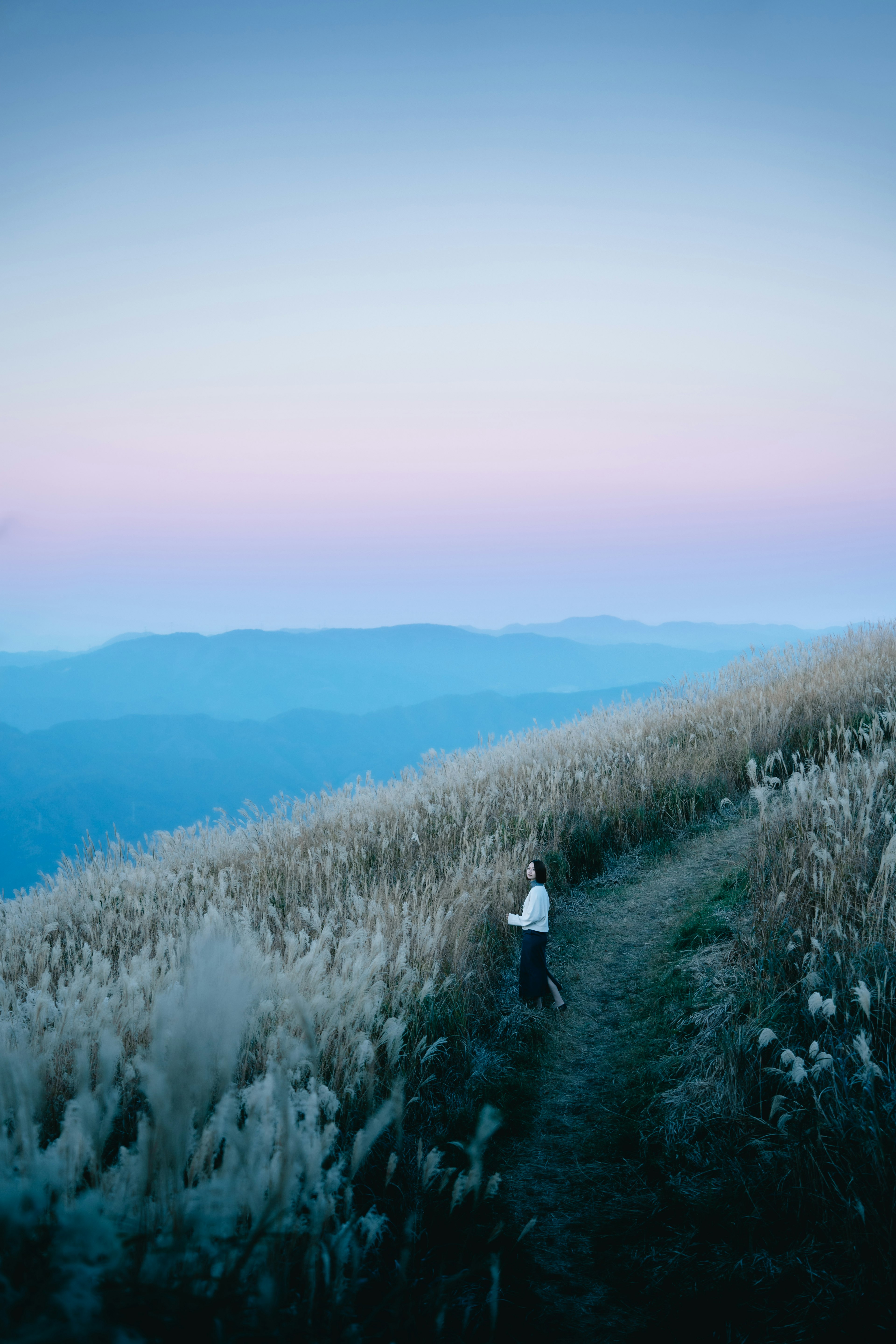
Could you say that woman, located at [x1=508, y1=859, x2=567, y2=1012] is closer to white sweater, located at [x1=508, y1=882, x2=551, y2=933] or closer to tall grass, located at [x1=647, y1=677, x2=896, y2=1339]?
white sweater, located at [x1=508, y1=882, x2=551, y2=933]

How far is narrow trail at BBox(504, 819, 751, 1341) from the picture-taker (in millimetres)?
2691

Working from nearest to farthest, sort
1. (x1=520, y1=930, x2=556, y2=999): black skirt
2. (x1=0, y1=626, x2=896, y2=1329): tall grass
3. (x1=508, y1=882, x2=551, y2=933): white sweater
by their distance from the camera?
(x1=0, y1=626, x2=896, y2=1329): tall grass
(x1=520, y1=930, x2=556, y2=999): black skirt
(x1=508, y1=882, x2=551, y2=933): white sweater

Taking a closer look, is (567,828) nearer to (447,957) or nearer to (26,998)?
(447,957)

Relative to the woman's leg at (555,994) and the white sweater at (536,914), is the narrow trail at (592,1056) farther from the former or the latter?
the white sweater at (536,914)

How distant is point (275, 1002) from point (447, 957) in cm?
157

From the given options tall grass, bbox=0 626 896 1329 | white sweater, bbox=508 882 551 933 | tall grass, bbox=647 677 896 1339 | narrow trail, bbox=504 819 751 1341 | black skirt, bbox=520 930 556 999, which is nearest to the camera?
tall grass, bbox=0 626 896 1329

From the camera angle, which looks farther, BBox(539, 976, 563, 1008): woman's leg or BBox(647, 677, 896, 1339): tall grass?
BBox(539, 976, 563, 1008): woman's leg

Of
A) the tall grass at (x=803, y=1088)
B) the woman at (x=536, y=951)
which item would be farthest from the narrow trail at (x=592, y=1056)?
the tall grass at (x=803, y=1088)

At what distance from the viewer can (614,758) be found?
8.98 m

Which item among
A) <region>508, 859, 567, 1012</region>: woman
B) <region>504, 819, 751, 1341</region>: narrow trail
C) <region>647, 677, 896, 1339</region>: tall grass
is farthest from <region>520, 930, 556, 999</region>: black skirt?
<region>647, 677, 896, 1339</region>: tall grass

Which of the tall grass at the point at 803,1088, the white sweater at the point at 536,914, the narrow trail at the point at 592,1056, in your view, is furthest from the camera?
the white sweater at the point at 536,914

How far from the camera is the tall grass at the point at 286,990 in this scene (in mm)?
1645

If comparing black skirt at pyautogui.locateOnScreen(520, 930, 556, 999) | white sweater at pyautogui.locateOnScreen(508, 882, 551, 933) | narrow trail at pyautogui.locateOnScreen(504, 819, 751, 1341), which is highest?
white sweater at pyautogui.locateOnScreen(508, 882, 551, 933)

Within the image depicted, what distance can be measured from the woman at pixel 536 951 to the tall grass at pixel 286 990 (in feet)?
0.97
